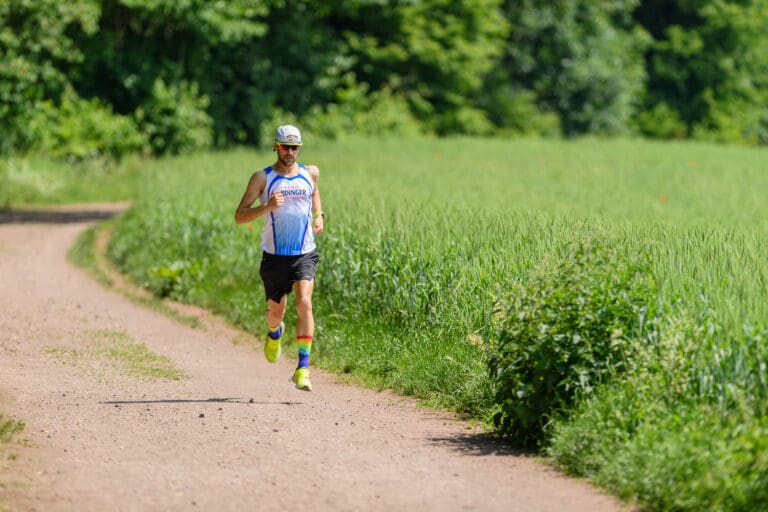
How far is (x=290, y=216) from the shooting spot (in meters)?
10.1

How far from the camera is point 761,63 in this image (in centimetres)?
5881

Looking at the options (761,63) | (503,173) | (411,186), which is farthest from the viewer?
(761,63)

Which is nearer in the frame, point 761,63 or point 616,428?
point 616,428

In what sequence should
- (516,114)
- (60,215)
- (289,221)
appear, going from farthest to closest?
(516,114)
(60,215)
(289,221)

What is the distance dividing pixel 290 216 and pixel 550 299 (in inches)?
104

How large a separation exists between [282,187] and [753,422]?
14.6 feet

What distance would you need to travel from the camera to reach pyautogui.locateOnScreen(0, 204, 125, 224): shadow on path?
24.1m

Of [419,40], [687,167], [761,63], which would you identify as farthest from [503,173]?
[761,63]

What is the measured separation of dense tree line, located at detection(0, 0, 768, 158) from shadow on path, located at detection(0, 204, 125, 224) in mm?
3083

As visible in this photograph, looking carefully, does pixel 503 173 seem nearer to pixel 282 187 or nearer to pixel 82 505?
pixel 282 187

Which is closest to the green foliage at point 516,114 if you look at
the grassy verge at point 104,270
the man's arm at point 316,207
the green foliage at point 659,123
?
the green foliage at point 659,123

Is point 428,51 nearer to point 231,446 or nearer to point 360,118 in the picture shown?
point 360,118

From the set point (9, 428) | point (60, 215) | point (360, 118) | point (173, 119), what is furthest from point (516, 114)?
point (9, 428)

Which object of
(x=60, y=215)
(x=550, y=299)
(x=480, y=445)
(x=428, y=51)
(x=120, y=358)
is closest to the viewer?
(x=550, y=299)
